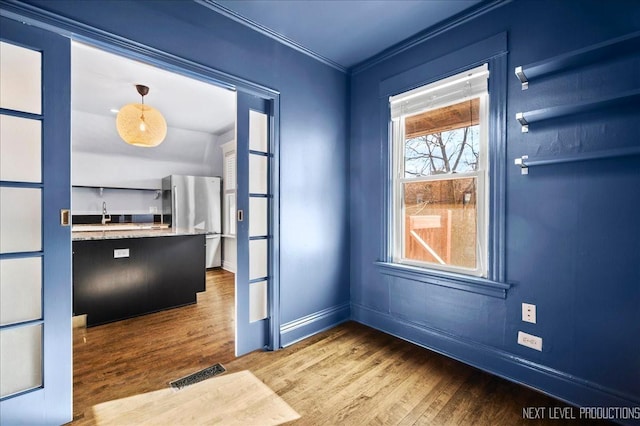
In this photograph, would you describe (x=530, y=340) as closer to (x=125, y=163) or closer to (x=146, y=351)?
(x=146, y=351)

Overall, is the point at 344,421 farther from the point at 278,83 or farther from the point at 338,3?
the point at 338,3

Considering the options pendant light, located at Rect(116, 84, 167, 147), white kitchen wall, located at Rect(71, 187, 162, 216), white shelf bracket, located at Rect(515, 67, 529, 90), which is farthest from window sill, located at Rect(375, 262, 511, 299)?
white kitchen wall, located at Rect(71, 187, 162, 216)

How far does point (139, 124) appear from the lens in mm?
3309

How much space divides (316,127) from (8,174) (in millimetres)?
2140

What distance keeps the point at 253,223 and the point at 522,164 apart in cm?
201

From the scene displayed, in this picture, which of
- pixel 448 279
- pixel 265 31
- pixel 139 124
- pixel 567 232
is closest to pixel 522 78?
pixel 567 232

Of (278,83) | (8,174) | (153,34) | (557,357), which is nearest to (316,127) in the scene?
(278,83)

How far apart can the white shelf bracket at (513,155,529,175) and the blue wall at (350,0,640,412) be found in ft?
0.19

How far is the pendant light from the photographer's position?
329 cm

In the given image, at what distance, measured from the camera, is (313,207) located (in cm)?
282

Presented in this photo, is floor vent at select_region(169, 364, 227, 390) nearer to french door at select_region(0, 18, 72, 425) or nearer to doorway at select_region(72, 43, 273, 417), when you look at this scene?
doorway at select_region(72, 43, 273, 417)

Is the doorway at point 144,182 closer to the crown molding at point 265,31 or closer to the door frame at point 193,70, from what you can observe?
the door frame at point 193,70

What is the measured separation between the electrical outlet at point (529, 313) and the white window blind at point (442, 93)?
5.03 feet

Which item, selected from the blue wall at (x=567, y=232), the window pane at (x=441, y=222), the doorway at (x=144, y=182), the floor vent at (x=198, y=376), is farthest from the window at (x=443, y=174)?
the floor vent at (x=198, y=376)
